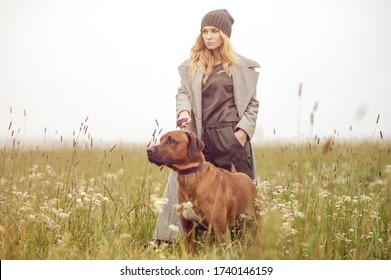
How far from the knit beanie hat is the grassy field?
125 cm

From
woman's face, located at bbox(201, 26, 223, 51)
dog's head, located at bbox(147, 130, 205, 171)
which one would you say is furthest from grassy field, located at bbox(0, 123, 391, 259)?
woman's face, located at bbox(201, 26, 223, 51)

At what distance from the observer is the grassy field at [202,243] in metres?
4.12

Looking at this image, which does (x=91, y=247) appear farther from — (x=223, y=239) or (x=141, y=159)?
(x=141, y=159)

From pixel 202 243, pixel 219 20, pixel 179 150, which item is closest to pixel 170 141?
pixel 179 150

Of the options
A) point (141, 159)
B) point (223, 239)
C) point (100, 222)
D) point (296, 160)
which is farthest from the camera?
point (141, 159)

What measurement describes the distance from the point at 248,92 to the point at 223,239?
1.33m

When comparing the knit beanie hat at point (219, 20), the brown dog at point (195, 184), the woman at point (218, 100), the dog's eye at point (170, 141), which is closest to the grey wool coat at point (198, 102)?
the woman at point (218, 100)

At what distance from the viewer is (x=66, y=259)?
414cm

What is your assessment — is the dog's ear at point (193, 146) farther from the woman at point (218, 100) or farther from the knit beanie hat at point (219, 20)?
the knit beanie hat at point (219, 20)

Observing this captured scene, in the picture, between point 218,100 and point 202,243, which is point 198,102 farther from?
point 202,243

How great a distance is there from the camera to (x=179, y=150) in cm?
402
